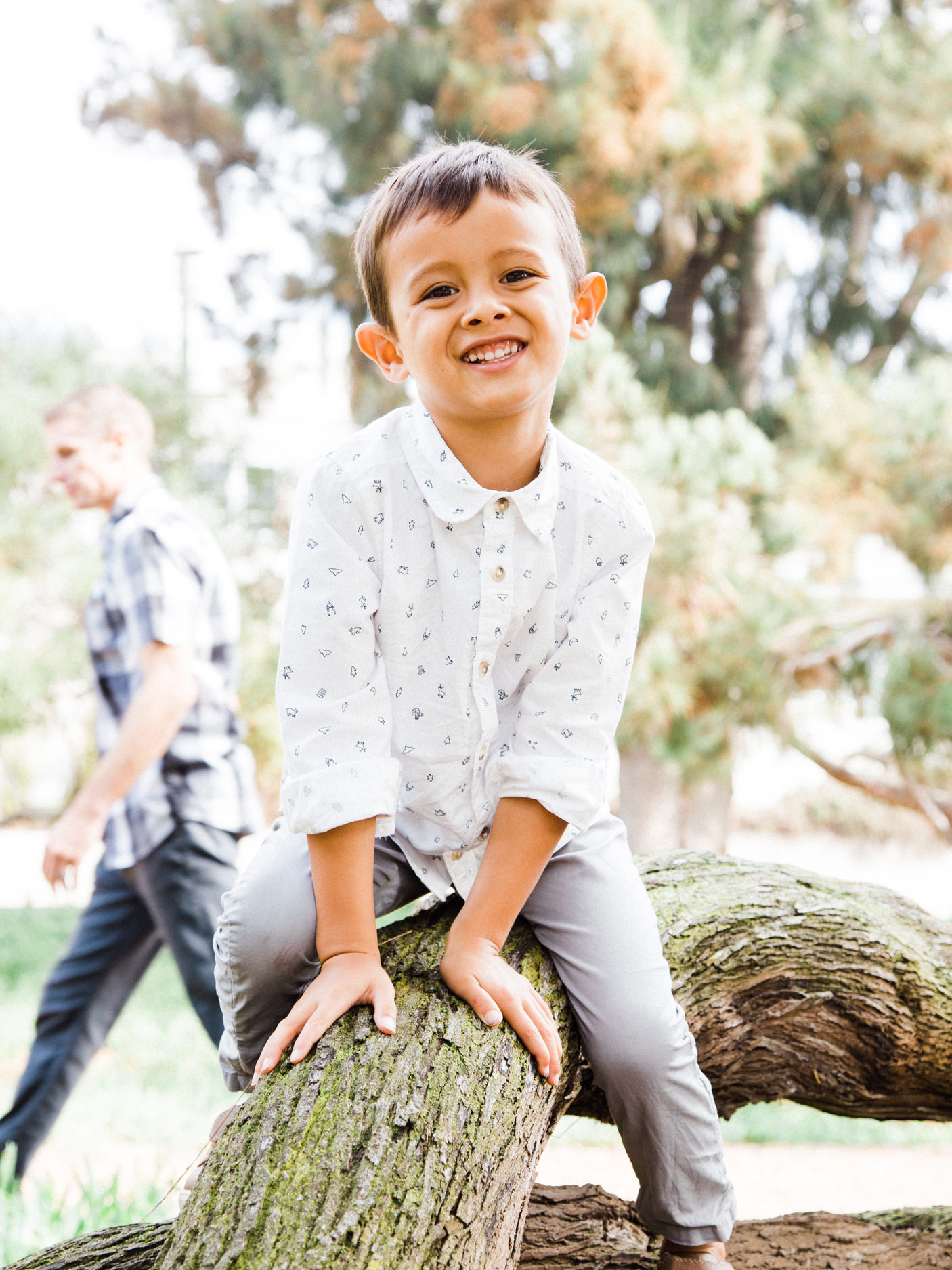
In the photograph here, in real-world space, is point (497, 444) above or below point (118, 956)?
above

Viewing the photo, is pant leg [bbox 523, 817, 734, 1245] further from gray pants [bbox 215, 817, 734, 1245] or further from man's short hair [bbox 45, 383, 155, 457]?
man's short hair [bbox 45, 383, 155, 457]

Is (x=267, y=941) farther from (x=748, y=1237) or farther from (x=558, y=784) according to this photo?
(x=748, y=1237)

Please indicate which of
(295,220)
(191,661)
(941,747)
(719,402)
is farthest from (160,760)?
(295,220)

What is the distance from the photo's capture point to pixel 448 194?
4.36 ft

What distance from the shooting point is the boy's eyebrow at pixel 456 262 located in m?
1.33

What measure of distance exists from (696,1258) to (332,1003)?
611 mm

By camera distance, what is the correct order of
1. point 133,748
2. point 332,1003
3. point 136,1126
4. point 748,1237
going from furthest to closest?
1. point 136,1126
2. point 133,748
3. point 748,1237
4. point 332,1003

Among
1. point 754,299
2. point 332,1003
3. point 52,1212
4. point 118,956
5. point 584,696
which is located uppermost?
point 754,299

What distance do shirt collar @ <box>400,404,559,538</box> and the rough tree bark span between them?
52 centimetres

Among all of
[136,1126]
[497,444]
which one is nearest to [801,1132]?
[136,1126]

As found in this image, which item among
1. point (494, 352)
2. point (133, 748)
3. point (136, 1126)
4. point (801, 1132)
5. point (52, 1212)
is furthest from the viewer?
point (801, 1132)

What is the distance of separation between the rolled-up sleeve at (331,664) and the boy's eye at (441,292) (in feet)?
0.82

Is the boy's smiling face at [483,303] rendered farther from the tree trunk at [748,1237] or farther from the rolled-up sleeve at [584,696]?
the tree trunk at [748,1237]

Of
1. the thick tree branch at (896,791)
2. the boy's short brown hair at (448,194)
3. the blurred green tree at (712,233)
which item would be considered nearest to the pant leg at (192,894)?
the boy's short brown hair at (448,194)
